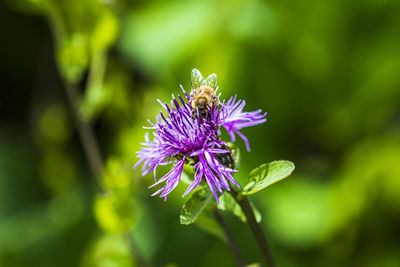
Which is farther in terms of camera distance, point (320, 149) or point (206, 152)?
point (320, 149)

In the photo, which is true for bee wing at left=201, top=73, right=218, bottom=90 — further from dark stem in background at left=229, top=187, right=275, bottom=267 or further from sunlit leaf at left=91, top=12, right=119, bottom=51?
sunlit leaf at left=91, top=12, right=119, bottom=51

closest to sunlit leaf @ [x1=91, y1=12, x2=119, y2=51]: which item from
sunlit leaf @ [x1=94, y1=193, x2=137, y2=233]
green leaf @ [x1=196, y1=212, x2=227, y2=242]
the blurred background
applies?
the blurred background

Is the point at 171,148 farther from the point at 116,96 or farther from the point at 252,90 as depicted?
the point at 252,90

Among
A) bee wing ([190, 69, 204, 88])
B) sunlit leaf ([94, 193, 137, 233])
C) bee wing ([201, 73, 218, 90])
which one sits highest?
bee wing ([190, 69, 204, 88])

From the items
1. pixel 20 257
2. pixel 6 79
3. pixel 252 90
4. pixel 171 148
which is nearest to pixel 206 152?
pixel 171 148

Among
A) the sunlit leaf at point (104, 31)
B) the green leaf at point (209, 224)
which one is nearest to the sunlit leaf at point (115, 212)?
the green leaf at point (209, 224)

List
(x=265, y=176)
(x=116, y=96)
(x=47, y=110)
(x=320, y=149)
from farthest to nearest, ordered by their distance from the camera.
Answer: (x=47, y=110) → (x=320, y=149) → (x=116, y=96) → (x=265, y=176)

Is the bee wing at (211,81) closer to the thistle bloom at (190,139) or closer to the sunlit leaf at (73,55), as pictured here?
the thistle bloom at (190,139)
